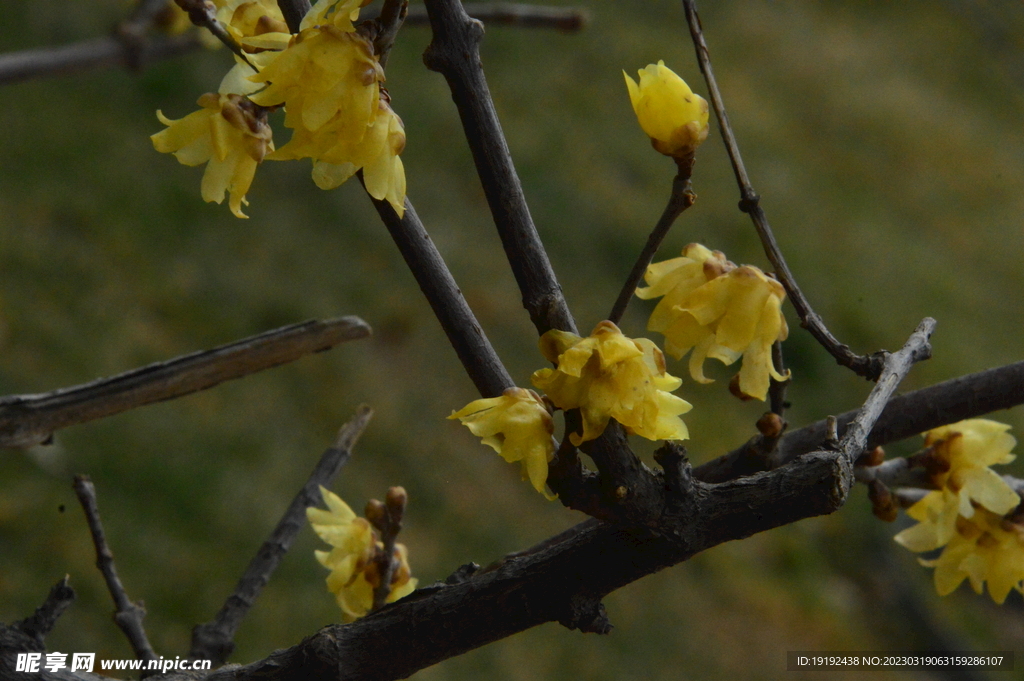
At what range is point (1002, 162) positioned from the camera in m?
2.42

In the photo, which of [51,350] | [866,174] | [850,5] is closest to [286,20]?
[51,350]

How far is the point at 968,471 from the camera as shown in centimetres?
50

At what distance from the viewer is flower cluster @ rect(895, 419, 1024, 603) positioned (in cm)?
50

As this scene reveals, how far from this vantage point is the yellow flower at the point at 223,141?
0.36m

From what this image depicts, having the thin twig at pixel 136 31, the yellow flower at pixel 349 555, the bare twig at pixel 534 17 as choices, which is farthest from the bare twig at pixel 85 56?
the yellow flower at pixel 349 555

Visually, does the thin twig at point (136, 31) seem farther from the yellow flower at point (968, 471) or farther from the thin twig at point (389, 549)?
the yellow flower at point (968, 471)

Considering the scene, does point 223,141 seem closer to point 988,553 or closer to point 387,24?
point 387,24

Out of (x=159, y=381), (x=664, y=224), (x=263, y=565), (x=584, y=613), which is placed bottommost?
(x=263, y=565)

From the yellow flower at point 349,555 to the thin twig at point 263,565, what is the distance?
0.21 feet

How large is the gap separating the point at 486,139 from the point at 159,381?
332 millimetres

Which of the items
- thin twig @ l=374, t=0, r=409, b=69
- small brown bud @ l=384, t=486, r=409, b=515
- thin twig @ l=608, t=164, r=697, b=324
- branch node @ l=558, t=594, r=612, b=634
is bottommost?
small brown bud @ l=384, t=486, r=409, b=515

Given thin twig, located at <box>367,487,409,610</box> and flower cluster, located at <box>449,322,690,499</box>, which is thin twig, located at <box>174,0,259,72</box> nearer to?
flower cluster, located at <box>449,322,690,499</box>

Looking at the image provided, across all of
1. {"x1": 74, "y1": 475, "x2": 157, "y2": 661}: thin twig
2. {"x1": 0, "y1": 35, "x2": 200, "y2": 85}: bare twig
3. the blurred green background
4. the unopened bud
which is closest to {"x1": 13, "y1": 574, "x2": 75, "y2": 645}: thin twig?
{"x1": 74, "y1": 475, "x2": 157, "y2": 661}: thin twig

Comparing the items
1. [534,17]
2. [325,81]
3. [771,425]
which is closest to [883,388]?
[771,425]
